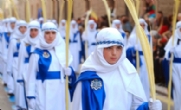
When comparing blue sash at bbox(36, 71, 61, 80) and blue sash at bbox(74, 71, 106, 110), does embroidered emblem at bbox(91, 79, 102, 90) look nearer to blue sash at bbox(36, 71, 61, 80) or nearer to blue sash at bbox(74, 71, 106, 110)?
blue sash at bbox(74, 71, 106, 110)

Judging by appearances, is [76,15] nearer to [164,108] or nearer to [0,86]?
[0,86]

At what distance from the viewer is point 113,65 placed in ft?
13.2

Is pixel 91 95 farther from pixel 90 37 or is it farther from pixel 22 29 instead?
pixel 90 37

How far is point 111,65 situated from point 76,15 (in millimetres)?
18177

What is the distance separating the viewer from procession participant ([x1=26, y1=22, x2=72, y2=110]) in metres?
6.05

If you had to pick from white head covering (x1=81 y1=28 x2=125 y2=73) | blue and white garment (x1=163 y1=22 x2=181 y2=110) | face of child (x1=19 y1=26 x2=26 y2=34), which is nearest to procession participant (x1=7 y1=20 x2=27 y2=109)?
face of child (x1=19 y1=26 x2=26 y2=34)

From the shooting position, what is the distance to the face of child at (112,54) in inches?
157

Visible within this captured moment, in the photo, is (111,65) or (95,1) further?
(95,1)

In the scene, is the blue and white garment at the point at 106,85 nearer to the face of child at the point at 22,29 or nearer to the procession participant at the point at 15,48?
the procession participant at the point at 15,48

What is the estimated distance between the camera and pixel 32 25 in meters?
7.91

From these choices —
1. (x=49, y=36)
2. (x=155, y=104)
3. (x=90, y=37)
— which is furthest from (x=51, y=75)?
(x=90, y=37)

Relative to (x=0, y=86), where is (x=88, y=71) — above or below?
above

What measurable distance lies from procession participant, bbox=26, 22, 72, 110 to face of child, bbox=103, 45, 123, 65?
2.05 metres

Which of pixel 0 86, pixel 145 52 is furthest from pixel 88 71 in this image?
pixel 0 86
